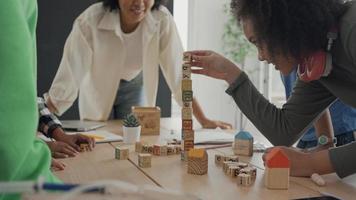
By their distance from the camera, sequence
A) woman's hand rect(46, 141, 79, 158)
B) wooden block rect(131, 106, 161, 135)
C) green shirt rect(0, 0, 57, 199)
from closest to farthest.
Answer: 1. green shirt rect(0, 0, 57, 199)
2. woman's hand rect(46, 141, 79, 158)
3. wooden block rect(131, 106, 161, 135)

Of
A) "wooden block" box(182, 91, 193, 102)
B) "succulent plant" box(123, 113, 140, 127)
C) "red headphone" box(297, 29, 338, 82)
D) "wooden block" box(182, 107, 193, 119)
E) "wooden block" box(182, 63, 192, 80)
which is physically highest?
"red headphone" box(297, 29, 338, 82)

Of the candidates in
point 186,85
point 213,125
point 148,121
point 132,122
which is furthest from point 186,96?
point 213,125

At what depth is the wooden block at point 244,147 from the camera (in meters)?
1.32

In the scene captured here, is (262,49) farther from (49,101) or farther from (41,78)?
(41,78)

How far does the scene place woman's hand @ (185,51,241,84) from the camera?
1.35 m

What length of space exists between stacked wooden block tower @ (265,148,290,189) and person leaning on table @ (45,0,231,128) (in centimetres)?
100

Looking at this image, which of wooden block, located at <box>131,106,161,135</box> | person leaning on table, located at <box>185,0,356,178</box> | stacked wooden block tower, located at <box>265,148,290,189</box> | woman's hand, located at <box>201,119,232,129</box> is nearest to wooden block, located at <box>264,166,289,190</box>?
stacked wooden block tower, located at <box>265,148,290,189</box>

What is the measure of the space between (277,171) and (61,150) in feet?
2.14

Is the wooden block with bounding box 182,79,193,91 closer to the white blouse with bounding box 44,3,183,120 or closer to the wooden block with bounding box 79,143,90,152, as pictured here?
the wooden block with bounding box 79,143,90,152

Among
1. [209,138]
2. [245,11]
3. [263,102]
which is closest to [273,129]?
[263,102]

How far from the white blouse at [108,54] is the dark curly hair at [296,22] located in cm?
95

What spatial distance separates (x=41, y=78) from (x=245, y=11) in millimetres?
2118

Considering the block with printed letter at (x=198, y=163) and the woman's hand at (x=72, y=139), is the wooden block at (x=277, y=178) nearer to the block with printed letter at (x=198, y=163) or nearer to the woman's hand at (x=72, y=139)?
the block with printed letter at (x=198, y=163)

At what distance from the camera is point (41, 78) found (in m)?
2.94
